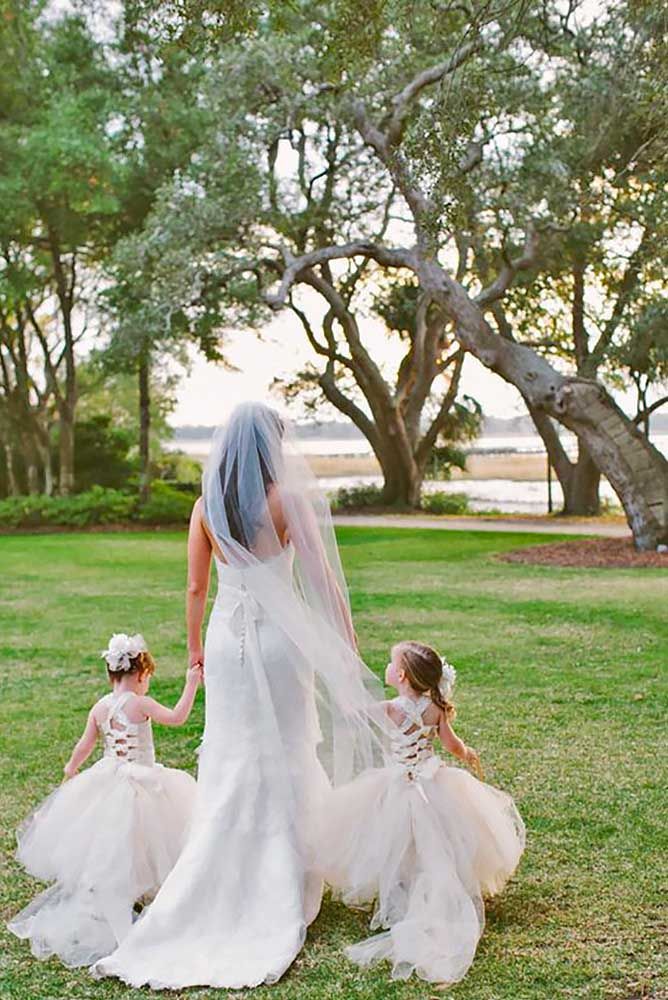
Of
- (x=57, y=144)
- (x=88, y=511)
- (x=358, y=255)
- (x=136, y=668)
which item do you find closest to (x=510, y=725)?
(x=136, y=668)

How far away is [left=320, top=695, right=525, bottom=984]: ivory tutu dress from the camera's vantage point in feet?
14.2

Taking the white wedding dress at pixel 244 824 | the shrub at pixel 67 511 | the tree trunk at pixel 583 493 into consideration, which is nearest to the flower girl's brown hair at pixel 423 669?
the white wedding dress at pixel 244 824

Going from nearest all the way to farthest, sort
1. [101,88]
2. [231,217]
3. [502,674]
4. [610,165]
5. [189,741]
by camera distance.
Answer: [189,741] < [502,674] < [610,165] < [231,217] < [101,88]

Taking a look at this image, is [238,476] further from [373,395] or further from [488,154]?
[373,395]

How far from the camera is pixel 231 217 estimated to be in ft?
69.2

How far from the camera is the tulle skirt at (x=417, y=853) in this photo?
14.2ft

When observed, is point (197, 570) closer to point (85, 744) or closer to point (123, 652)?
point (123, 652)

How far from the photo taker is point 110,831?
4.63 m

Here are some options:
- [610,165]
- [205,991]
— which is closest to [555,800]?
[205,991]

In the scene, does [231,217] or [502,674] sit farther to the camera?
[231,217]

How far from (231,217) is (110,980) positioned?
18120 mm

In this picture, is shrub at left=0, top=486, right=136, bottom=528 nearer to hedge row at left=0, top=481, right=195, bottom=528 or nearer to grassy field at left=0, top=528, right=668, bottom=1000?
hedge row at left=0, top=481, right=195, bottom=528

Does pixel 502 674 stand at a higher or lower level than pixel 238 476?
lower

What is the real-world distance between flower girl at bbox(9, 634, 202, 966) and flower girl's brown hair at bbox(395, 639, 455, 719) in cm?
82
